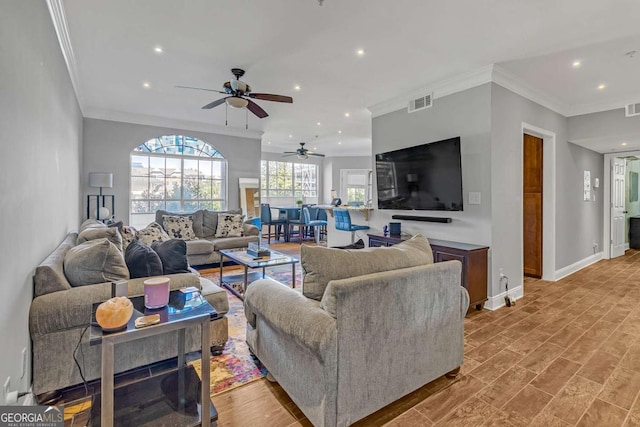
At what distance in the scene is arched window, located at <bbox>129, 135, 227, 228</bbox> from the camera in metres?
6.28

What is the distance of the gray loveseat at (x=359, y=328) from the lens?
59.4 inches

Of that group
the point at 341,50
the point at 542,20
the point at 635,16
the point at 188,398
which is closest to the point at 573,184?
the point at 635,16

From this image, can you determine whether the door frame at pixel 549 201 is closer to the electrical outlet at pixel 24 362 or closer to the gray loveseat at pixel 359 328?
the gray loveseat at pixel 359 328

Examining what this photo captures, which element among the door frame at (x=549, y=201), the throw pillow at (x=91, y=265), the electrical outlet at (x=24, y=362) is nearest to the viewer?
the electrical outlet at (x=24, y=362)

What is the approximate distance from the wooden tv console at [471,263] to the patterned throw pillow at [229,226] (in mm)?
3719

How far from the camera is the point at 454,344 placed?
6.69 ft

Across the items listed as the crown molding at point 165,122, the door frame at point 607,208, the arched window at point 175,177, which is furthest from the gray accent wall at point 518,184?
the arched window at point 175,177

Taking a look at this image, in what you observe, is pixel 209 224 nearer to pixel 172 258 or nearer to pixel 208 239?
pixel 208 239

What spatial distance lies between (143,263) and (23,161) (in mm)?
924

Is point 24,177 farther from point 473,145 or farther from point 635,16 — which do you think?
point 635,16

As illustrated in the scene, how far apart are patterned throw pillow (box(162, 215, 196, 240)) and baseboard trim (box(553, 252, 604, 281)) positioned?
600 centimetres

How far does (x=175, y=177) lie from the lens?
6.70m

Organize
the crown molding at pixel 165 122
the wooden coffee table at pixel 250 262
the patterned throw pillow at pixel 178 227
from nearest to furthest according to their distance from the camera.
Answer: the wooden coffee table at pixel 250 262 → the patterned throw pillow at pixel 178 227 → the crown molding at pixel 165 122

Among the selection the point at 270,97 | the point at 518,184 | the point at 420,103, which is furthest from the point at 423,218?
the point at 270,97
